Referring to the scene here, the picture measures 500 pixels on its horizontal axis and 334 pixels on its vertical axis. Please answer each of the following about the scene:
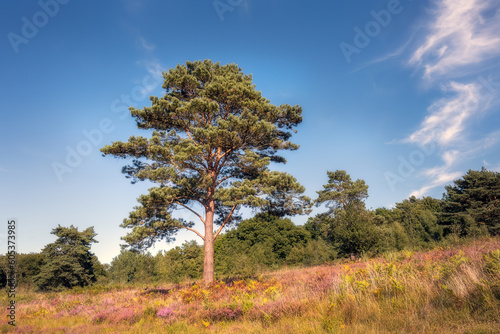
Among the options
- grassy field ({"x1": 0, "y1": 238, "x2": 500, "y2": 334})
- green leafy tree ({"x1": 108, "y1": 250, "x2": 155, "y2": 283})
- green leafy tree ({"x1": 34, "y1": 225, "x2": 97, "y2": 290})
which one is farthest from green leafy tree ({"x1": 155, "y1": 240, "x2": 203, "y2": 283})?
grassy field ({"x1": 0, "y1": 238, "x2": 500, "y2": 334})

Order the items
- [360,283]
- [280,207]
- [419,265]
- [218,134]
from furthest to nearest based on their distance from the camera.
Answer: [280,207] → [218,134] → [419,265] → [360,283]

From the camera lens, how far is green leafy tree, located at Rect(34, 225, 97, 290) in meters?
33.7

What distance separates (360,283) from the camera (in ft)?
18.0

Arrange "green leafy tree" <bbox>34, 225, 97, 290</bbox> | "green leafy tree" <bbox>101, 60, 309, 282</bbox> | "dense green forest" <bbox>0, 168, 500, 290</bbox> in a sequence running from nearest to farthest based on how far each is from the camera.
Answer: "green leafy tree" <bbox>101, 60, 309, 282</bbox> < "dense green forest" <bbox>0, 168, 500, 290</bbox> < "green leafy tree" <bbox>34, 225, 97, 290</bbox>

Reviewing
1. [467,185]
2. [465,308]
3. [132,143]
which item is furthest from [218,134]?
[467,185]

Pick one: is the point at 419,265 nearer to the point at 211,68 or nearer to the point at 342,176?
the point at 211,68

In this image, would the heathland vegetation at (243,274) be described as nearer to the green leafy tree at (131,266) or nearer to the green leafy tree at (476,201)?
the green leafy tree at (476,201)

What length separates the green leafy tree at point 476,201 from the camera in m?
34.7

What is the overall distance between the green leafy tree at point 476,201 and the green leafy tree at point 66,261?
2158 inches

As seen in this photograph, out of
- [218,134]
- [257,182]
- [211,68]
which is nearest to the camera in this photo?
[218,134]

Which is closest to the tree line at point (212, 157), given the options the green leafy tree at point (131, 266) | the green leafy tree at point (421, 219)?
the green leafy tree at point (421, 219)

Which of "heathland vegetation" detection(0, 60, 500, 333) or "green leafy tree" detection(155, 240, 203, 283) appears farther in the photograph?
"green leafy tree" detection(155, 240, 203, 283)

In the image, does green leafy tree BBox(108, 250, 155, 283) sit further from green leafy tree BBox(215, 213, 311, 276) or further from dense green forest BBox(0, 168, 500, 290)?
green leafy tree BBox(215, 213, 311, 276)

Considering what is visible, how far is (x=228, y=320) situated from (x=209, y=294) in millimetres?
3068
